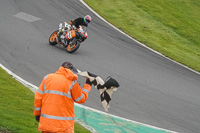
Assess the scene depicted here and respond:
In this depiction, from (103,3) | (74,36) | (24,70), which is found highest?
(103,3)

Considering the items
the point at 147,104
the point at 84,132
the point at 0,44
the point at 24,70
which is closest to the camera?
the point at 84,132

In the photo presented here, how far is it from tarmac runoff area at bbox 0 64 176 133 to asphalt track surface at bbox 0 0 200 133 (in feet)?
1.23

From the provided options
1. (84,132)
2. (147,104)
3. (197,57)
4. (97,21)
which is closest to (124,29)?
(97,21)

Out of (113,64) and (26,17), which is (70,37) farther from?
(26,17)

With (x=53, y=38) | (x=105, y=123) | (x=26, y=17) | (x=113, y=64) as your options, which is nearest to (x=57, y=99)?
(x=105, y=123)

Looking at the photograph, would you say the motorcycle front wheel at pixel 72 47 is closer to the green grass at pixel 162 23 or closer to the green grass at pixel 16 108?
the green grass at pixel 16 108

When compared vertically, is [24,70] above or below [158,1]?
below

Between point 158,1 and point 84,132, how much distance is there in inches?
732

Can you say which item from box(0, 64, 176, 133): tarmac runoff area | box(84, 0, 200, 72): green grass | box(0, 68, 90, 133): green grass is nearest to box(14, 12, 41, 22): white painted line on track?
box(84, 0, 200, 72): green grass

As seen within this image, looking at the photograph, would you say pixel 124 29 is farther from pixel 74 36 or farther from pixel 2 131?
pixel 2 131

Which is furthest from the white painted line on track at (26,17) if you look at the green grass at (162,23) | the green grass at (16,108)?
the green grass at (16,108)

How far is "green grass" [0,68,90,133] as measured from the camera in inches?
306

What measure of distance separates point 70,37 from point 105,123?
22.6 feet

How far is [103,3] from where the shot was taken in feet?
80.4
